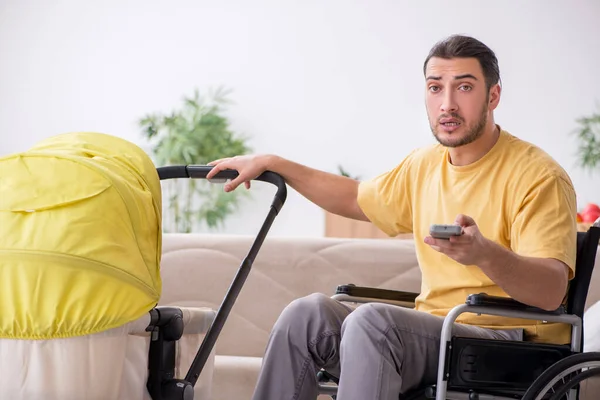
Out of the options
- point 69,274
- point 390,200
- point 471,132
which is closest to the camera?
point 69,274

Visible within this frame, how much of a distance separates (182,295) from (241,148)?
3749 millimetres

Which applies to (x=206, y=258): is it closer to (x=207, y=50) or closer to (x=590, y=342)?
(x=590, y=342)

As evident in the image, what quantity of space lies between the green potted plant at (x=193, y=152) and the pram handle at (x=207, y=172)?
14.1 feet

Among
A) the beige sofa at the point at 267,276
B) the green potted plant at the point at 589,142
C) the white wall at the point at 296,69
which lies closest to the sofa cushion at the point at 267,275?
the beige sofa at the point at 267,276

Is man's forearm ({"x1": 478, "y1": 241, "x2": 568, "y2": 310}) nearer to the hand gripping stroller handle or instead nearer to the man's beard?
the man's beard

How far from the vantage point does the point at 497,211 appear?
1.88 meters

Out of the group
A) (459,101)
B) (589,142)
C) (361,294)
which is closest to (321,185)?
(361,294)

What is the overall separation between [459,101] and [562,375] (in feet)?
2.25

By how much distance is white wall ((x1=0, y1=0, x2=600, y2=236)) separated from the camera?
7051 mm

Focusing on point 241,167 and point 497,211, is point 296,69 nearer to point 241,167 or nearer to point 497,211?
point 241,167

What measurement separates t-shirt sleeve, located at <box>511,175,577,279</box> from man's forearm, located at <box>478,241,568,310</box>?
0.05 metres

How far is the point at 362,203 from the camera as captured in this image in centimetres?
222

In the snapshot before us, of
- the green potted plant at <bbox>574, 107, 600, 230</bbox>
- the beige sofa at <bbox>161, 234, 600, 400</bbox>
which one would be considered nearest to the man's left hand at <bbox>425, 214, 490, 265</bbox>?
the beige sofa at <bbox>161, 234, 600, 400</bbox>

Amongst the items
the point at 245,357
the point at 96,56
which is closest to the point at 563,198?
the point at 245,357
